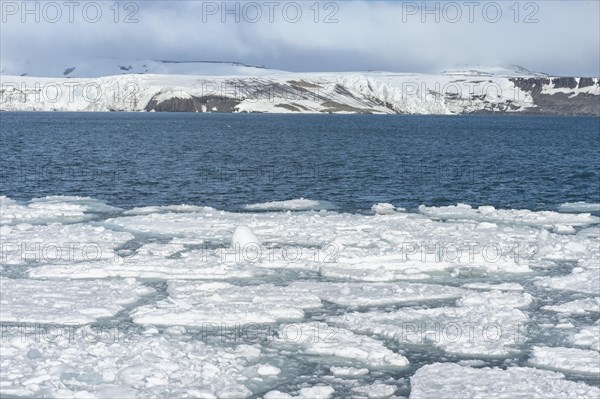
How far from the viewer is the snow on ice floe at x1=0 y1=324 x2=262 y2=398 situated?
461 inches

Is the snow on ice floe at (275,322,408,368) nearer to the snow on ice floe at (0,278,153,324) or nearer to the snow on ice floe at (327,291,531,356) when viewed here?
the snow on ice floe at (327,291,531,356)

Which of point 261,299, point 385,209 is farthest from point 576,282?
point 385,209

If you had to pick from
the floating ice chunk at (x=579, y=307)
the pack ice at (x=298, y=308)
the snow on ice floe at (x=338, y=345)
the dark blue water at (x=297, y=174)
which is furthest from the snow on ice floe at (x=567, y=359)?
the dark blue water at (x=297, y=174)

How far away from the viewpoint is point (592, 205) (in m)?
35.6

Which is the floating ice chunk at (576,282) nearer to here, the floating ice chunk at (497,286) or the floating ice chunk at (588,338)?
the floating ice chunk at (497,286)

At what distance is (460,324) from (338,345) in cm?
320

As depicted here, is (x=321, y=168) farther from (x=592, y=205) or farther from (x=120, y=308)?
(x=120, y=308)

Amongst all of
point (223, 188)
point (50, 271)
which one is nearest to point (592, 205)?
point (223, 188)

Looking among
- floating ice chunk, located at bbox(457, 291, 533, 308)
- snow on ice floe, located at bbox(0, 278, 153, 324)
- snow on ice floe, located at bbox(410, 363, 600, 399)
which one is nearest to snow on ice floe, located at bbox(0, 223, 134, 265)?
snow on ice floe, located at bbox(0, 278, 153, 324)

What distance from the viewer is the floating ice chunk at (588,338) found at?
565 inches

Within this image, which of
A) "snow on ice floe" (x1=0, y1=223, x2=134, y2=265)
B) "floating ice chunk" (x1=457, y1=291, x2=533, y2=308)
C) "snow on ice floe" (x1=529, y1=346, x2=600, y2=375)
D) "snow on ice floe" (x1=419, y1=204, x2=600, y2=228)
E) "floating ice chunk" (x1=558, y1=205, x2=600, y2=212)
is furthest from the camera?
"floating ice chunk" (x1=558, y1=205, x2=600, y2=212)

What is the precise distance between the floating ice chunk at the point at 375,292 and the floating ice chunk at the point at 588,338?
141 inches

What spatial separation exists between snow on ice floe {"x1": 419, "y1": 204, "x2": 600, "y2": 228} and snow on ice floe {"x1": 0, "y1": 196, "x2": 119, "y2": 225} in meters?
14.8

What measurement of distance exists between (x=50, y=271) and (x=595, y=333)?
1389cm
